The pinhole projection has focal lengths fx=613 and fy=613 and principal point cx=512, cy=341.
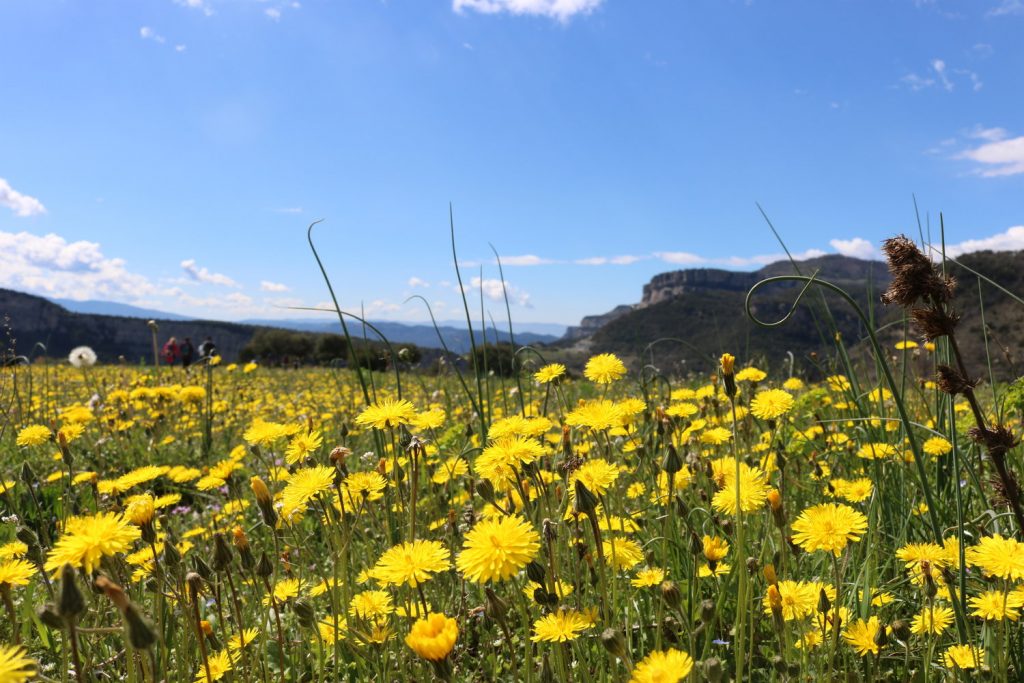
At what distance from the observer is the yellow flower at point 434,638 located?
46.7 inches

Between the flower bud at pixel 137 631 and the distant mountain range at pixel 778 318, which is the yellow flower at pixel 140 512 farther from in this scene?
the distant mountain range at pixel 778 318

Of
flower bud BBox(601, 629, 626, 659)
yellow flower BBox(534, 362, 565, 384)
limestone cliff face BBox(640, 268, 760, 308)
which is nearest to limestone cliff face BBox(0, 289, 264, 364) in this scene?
yellow flower BBox(534, 362, 565, 384)

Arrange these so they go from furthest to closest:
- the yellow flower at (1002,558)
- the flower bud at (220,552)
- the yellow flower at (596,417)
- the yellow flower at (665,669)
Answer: the yellow flower at (596,417)
the flower bud at (220,552)
the yellow flower at (1002,558)
the yellow flower at (665,669)

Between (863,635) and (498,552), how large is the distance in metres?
1.08

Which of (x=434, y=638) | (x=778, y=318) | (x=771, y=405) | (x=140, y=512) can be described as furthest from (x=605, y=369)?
(x=778, y=318)

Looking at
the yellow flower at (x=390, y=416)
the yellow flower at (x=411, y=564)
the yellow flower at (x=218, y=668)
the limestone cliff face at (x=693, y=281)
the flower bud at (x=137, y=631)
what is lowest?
the yellow flower at (x=218, y=668)

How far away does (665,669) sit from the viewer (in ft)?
3.93

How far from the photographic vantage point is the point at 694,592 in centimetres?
208

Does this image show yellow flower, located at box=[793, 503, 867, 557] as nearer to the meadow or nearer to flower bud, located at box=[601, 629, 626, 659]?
the meadow

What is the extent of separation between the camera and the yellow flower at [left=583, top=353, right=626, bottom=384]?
235 cm

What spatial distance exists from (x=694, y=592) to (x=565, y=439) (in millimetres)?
767

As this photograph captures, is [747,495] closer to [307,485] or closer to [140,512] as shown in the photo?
[307,485]

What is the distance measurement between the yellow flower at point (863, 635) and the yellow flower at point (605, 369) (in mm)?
1048

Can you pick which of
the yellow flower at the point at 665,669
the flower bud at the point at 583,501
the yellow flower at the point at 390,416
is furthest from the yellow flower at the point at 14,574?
the yellow flower at the point at 665,669
